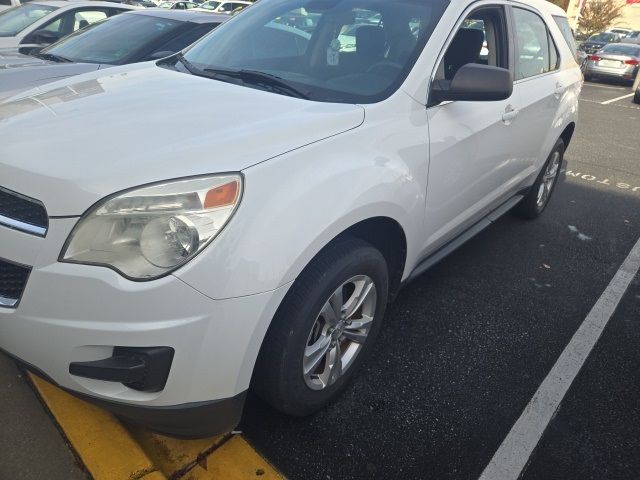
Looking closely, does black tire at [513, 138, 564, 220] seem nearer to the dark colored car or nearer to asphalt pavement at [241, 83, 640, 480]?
asphalt pavement at [241, 83, 640, 480]

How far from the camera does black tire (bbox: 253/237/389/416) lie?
5.87 feet

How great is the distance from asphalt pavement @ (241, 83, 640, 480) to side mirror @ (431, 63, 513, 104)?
1.30 meters

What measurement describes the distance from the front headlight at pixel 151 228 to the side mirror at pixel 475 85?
129 cm

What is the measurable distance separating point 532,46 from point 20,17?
244 inches

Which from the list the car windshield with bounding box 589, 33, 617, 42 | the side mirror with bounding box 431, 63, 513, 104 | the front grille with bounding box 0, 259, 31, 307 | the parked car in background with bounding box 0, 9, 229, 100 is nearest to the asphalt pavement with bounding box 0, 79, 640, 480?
the front grille with bounding box 0, 259, 31, 307

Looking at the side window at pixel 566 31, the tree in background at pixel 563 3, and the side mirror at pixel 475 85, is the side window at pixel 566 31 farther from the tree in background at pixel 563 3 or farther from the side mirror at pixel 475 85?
the tree in background at pixel 563 3

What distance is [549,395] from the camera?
2461 mm

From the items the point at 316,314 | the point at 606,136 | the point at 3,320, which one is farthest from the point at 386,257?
the point at 606,136

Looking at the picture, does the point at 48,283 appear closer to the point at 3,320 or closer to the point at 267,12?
the point at 3,320

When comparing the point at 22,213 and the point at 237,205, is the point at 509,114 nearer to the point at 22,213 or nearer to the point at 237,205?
the point at 237,205

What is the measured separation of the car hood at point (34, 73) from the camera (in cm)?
382

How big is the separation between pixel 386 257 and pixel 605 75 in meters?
18.0

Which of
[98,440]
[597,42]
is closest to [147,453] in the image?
[98,440]

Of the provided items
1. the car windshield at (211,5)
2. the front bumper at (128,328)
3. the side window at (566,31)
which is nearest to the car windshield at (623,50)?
the car windshield at (211,5)
